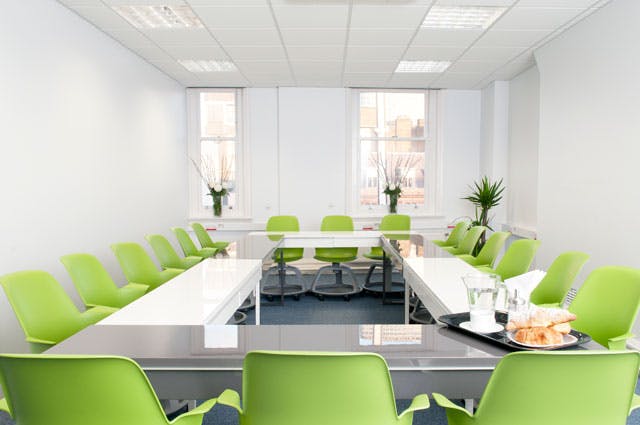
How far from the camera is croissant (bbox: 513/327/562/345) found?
175cm

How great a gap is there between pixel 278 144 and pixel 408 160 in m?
2.17

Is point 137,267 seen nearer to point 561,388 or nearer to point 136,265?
point 136,265

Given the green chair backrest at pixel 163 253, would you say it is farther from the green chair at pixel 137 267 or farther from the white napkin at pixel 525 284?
the white napkin at pixel 525 284

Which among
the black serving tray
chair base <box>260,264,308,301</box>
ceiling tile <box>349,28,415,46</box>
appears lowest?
chair base <box>260,264,308,301</box>

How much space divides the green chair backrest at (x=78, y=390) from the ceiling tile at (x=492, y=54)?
5.38 metres

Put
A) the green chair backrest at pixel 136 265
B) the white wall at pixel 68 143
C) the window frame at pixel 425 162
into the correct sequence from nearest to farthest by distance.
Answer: the white wall at pixel 68 143 → the green chair backrest at pixel 136 265 → the window frame at pixel 425 162

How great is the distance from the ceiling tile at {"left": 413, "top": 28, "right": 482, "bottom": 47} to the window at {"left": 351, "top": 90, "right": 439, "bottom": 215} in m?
2.68

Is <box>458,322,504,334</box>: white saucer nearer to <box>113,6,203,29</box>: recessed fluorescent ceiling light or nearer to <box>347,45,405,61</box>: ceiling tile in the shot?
<box>113,6,203,29</box>: recessed fluorescent ceiling light

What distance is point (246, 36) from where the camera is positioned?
520 centimetres

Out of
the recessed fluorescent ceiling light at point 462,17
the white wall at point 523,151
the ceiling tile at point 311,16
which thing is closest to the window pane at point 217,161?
the ceiling tile at point 311,16

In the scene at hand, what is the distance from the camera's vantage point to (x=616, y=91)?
4.22m

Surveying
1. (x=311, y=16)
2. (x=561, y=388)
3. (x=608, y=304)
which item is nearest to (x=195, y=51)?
(x=311, y=16)

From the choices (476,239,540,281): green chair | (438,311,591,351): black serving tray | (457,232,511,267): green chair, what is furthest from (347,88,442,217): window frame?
(438,311,591,351): black serving tray

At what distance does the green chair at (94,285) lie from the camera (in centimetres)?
329
